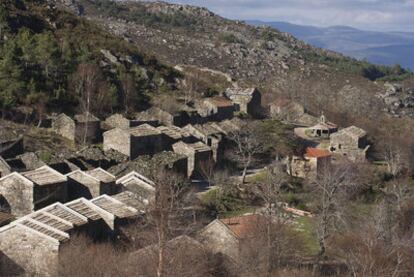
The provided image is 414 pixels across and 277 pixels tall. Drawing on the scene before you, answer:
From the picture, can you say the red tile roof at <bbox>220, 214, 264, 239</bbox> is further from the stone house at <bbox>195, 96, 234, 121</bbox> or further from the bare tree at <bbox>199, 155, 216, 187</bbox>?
the stone house at <bbox>195, 96, 234, 121</bbox>

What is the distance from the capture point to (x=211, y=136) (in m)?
37.0

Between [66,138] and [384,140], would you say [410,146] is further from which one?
[66,138]

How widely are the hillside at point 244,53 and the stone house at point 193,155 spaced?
96.5 ft

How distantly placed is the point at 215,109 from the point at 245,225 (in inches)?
895

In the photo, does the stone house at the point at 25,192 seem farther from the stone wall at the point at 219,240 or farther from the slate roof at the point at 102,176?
the stone wall at the point at 219,240

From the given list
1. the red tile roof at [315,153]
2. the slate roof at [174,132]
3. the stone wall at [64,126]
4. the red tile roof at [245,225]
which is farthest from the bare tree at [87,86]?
the red tile roof at [245,225]

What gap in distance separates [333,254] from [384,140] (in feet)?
77.3

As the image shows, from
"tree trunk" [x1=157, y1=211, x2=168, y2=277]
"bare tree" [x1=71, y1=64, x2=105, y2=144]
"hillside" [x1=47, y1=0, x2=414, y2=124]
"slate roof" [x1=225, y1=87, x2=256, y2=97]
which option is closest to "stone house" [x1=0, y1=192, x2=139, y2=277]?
"tree trunk" [x1=157, y1=211, x2=168, y2=277]

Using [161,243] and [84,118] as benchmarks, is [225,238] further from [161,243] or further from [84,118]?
[84,118]

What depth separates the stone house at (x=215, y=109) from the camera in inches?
1764

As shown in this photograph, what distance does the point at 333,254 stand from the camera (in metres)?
24.0

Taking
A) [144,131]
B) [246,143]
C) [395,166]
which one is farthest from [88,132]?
[395,166]

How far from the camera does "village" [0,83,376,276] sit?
19562mm

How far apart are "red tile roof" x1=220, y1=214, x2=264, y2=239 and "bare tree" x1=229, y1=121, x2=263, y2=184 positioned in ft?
35.6
